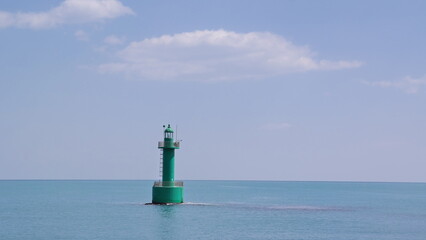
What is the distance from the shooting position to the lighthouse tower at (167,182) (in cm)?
6956

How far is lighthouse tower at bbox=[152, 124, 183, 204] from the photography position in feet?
228

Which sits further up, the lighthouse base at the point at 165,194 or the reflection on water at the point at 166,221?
the lighthouse base at the point at 165,194

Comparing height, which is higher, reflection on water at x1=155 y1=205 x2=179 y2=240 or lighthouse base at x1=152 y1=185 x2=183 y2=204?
lighthouse base at x1=152 y1=185 x2=183 y2=204

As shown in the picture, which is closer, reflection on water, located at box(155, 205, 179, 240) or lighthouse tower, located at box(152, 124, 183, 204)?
reflection on water, located at box(155, 205, 179, 240)

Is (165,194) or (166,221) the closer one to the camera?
(166,221)

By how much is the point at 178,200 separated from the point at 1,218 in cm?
1967

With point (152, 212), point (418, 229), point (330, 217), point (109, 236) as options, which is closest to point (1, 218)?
point (152, 212)

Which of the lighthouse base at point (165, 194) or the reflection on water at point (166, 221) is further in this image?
the lighthouse base at point (165, 194)

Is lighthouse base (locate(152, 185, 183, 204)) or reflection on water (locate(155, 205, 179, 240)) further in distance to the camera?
lighthouse base (locate(152, 185, 183, 204))

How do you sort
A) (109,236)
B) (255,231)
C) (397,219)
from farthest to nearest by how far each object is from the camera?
(397,219) → (255,231) → (109,236)

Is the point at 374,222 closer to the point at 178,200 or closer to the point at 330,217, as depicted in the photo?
the point at 330,217

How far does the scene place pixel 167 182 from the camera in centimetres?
6975

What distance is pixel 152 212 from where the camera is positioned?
234ft

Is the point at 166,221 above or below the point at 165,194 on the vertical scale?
below
